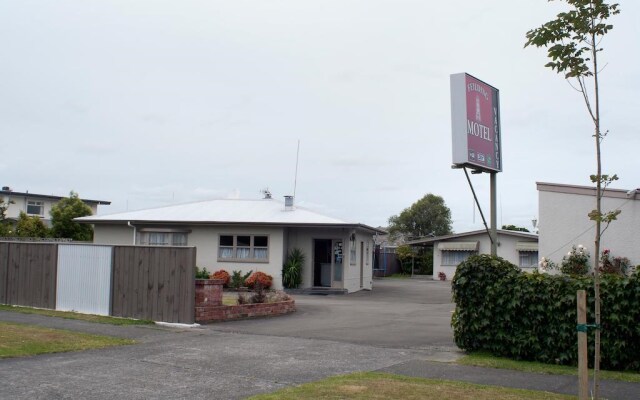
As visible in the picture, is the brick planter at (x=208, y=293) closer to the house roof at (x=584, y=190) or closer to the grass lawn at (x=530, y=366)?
the grass lawn at (x=530, y=366)

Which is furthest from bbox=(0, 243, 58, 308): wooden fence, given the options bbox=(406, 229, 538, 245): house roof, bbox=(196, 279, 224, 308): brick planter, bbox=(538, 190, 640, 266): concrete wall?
bbox=(406, 229, 538, 245): house roof

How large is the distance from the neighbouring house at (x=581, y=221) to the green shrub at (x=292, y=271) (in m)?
10.6

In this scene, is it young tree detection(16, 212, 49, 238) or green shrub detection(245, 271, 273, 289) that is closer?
green shrub detection(245, 271, 273, 289)

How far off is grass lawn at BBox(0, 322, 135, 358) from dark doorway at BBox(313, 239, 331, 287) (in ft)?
50.2

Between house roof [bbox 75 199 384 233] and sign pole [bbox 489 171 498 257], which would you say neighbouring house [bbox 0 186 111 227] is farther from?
sign pole [bbox 489 171 498 257]

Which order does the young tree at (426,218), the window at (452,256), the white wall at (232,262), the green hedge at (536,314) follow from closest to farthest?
the green hedge at (536,314), the white wall at (232,262), the window at (452,256), the young tree at (426,218)

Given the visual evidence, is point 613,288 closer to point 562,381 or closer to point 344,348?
point 562,381

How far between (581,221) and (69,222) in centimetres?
2973

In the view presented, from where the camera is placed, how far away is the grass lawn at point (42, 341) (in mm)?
10731

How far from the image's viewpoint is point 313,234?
2741cm

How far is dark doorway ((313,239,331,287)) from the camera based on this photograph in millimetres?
27609

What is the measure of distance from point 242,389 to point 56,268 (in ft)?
34.8

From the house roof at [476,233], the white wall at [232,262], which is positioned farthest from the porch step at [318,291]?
the house roof at [476,233]

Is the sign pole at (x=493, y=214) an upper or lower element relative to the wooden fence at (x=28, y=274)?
upper
